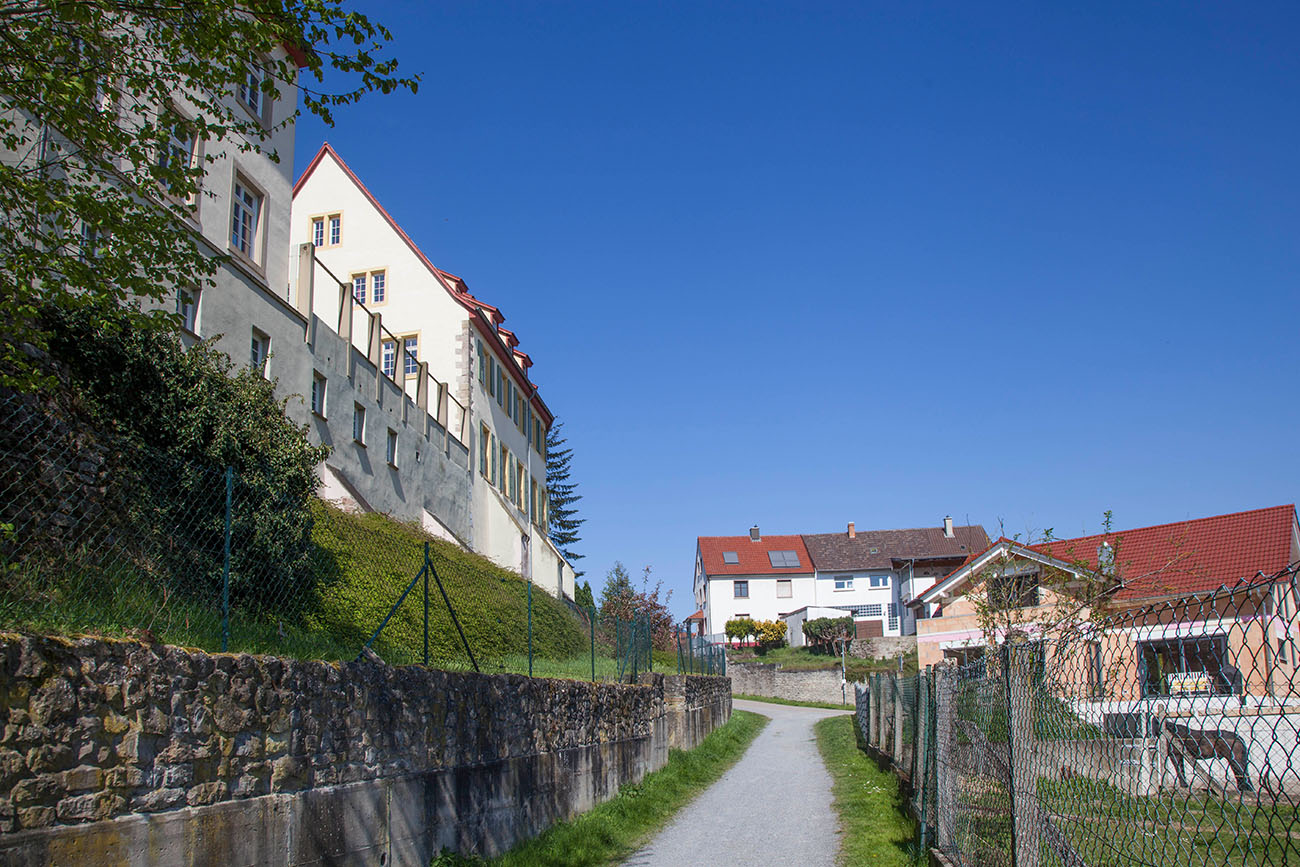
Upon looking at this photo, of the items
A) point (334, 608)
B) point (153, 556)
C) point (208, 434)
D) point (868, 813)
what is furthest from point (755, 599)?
point (153, 556)

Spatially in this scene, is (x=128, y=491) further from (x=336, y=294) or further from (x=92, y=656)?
(x=336, y=294)

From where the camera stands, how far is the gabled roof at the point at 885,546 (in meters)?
75.8

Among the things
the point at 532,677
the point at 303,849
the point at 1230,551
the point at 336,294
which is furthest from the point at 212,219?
the point at 1230,551

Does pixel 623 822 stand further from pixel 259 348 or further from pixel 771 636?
pixel 771 636

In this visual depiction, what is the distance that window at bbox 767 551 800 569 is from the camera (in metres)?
78.4

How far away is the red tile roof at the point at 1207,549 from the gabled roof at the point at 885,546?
1623 inches

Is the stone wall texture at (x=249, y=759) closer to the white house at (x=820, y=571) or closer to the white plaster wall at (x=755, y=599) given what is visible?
the white house at (x=820, y=571)

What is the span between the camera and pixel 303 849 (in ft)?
21.8

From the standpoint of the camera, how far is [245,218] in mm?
21062

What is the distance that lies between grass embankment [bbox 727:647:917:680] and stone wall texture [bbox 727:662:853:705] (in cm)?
83

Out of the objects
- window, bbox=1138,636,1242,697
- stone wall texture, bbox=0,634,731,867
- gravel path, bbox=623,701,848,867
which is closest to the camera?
window, bbox=1138,636,1242,697

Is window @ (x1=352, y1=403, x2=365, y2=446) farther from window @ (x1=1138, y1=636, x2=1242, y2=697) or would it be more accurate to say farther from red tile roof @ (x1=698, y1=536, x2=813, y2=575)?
red tile roof @ (x1=698, y1=536, x2=813, y2=575)

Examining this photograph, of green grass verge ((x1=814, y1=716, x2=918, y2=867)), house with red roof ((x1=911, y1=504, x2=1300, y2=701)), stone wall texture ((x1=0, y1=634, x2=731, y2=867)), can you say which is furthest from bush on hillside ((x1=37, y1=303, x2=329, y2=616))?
house with red roof ((x1=911, y1=504, x2=1300, y2=701))

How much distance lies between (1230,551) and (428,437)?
2610 centimetres
